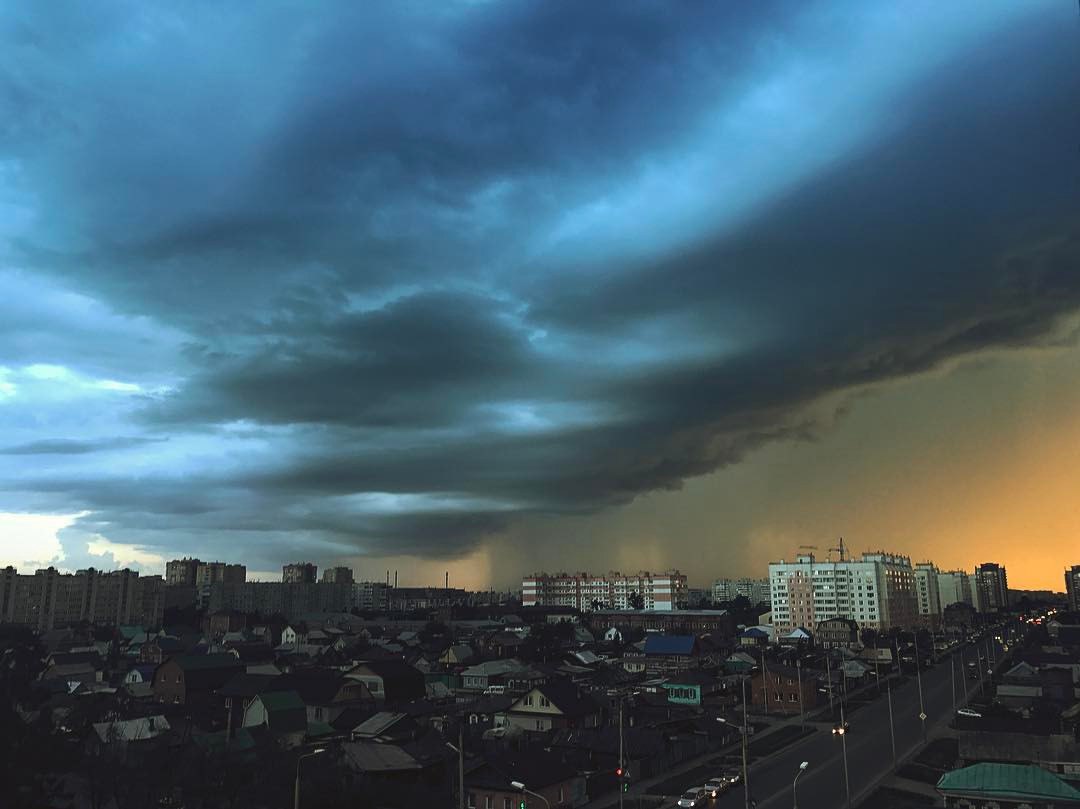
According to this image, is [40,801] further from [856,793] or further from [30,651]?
[30,651]

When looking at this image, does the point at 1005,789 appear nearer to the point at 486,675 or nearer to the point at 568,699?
the point at 568,699

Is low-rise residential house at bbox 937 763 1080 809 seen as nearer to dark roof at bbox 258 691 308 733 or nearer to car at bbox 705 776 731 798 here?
car at bbox 705 776 731 798

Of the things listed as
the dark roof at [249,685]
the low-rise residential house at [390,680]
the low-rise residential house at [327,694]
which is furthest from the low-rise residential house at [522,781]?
the low-rise residential house at [390,680]

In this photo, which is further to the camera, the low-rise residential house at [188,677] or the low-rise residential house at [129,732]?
the low-rise residential house at [188,677]

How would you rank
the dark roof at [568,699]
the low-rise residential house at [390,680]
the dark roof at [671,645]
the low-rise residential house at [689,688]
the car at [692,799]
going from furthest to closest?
the dark roof at [671,645]
the low-rise residential house at [689,688]
the low-rise residential house at [390,680]
the dark roof at [568,699]
the car at [692,799]

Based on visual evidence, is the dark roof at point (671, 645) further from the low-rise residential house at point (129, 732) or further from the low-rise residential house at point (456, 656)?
the low-rise residential house at point (129, 732)

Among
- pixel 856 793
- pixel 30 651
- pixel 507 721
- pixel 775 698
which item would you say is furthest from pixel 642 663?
pixel 30 651

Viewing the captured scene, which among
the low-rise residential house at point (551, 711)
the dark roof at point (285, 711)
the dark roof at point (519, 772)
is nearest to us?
the dark roof at point (519, 772)
